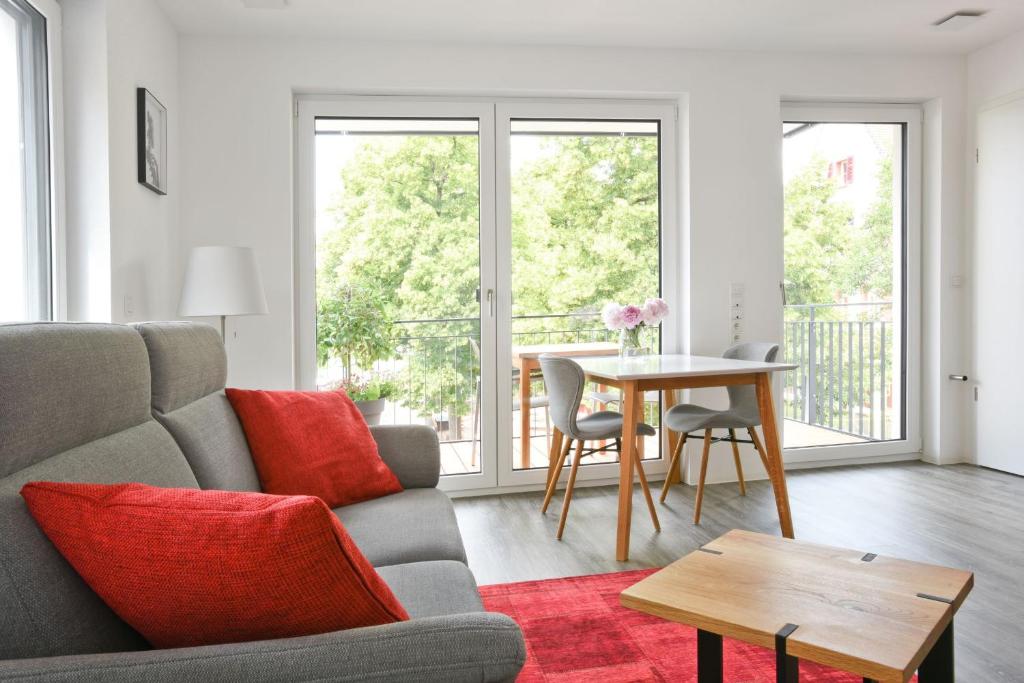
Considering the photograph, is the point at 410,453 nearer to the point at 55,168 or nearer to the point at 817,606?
the point at 817,606

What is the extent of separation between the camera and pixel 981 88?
4.44m

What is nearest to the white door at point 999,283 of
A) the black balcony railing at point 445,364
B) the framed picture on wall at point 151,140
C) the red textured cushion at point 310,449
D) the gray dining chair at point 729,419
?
the gray dining chair at point 729,419

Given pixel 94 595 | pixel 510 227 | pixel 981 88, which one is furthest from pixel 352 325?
pixel 981 88

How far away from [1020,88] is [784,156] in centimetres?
129

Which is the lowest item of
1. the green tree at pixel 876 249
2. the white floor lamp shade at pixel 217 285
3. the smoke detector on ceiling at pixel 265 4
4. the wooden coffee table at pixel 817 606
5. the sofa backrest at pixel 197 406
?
the wooden coffee table at pixel 817 606

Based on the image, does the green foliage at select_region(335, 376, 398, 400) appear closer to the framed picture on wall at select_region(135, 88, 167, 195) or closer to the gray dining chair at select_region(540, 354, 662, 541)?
the gray dining chair at select_region(540, 354, 662, 541)

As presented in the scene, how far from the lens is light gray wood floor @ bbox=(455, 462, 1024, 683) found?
239cm

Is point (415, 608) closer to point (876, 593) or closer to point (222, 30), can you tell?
point (876, 593)

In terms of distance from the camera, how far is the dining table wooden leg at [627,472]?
300 cm

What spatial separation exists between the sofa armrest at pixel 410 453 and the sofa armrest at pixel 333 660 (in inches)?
59.4

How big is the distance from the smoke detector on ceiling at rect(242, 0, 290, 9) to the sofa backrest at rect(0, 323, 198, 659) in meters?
2.41

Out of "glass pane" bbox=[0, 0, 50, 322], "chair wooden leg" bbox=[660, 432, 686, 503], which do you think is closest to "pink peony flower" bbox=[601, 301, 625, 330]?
"chair wooden leg" bbox=[660, 432, 686, 503]

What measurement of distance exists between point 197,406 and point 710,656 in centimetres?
143

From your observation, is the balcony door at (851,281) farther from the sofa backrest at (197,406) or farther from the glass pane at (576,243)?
the sofa backrest at (197,406)
